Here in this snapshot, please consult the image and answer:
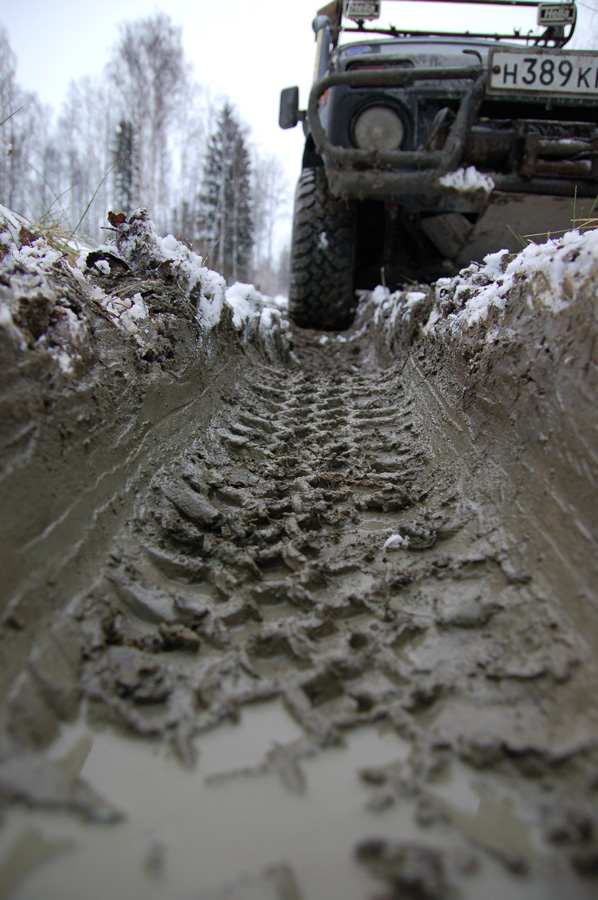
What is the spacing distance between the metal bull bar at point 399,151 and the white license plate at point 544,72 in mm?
160

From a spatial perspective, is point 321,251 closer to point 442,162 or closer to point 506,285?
point 442,162

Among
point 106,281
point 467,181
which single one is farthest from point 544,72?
point 106,281

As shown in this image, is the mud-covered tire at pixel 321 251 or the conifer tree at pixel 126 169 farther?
the conifer tree at pixel 126 169

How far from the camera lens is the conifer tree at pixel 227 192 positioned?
17.4 meters

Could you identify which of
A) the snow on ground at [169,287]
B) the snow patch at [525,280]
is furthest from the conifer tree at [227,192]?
the snow patch at [525,280]

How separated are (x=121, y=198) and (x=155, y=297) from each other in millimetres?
18796

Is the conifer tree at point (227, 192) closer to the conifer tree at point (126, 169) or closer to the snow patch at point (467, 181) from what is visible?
the conifer tree at point (126, 169)

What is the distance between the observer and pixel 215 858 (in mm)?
Result: 712

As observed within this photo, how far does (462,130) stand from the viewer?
298 centimetres

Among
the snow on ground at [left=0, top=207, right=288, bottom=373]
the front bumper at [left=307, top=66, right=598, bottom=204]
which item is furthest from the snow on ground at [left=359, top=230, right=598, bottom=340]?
the snow on ground at [left=0, top=207, right=288, bottom=373]

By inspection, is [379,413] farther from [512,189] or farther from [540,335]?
[512,189]

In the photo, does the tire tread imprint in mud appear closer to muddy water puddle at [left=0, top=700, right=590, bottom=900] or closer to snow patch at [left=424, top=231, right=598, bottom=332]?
muddy water puddle at [left=0, top=700, right=590, bottom=900]

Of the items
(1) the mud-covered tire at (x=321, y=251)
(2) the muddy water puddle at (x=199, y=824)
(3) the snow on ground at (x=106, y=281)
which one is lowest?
(2) the muddy water puddle at (x=199, y=824)

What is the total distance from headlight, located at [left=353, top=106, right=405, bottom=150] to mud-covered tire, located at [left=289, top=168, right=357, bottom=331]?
0.49 m
